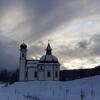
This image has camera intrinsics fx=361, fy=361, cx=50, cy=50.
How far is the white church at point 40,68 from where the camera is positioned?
106500 mm

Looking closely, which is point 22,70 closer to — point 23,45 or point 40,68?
point 40,68

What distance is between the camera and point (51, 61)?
106 metres

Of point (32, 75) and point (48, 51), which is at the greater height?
point (48, 51)

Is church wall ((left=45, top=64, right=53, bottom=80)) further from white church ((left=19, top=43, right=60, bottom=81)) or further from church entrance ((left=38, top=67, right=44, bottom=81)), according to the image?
church entrance ((left=38, top=67, right=44, bottom=81))

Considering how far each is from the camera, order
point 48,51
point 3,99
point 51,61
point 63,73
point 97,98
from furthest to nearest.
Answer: point 63,73
point 48,51
point 51,61
point 3,99
point 97,98

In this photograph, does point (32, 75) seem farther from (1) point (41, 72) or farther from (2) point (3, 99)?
(2) point (3, 99)

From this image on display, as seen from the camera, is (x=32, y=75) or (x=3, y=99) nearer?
(x=3, y=99)

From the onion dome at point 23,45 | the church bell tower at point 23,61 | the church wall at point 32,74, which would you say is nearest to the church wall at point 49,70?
the church wall at point 32,74

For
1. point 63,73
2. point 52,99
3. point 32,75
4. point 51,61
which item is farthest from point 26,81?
point 52,99

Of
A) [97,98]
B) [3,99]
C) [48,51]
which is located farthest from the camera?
[48,51]

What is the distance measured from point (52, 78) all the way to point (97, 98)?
74.3 metres

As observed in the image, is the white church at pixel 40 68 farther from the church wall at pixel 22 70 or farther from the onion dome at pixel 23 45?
the onion dome at pixel 23 45

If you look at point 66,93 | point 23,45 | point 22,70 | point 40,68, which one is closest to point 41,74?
point 40,68

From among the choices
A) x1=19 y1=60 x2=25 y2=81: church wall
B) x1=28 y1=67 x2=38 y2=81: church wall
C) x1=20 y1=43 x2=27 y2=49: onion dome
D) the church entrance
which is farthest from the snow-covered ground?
x1=20 y1=43 x2=27 y2=49: onion dome
